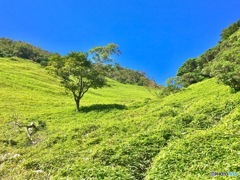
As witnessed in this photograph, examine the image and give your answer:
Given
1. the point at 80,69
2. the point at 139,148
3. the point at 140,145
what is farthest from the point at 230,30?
the point at 139,148

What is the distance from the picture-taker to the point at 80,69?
132 ft

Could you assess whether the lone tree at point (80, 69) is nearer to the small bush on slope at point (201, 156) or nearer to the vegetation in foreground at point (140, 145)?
the vegetation in foreground at point (140, 145)

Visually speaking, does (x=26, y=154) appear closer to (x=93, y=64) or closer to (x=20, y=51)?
(x=93, y=64)

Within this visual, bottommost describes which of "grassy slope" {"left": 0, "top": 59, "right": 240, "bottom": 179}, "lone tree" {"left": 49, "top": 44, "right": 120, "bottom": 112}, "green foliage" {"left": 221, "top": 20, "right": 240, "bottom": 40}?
"grassy slope" {"left": 0, "top": 59, "right": 240, "bottom": 179}

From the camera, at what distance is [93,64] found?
43.3m

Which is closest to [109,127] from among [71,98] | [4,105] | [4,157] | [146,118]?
[146,118]

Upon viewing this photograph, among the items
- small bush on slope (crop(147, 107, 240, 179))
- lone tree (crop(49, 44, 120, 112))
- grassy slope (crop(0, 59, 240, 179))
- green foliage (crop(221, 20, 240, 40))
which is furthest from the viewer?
green foliage (crop(221, 20, 240, 40))

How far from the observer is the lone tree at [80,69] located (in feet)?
134

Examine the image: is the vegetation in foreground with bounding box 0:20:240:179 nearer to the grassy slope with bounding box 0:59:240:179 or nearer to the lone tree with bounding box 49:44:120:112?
the grassy slope with bounding box 0:59:240:179

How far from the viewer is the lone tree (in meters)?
40.8

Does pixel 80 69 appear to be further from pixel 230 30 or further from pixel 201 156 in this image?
pixel 230 30

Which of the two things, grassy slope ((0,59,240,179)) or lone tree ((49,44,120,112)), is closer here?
grassy slope ((0,59,240,179))

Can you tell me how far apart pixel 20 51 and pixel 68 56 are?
108 meters

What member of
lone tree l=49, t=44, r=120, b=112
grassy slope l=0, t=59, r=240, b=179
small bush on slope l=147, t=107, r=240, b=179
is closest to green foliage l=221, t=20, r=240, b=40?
lone tree l=49, t=44, r=120, b=112
